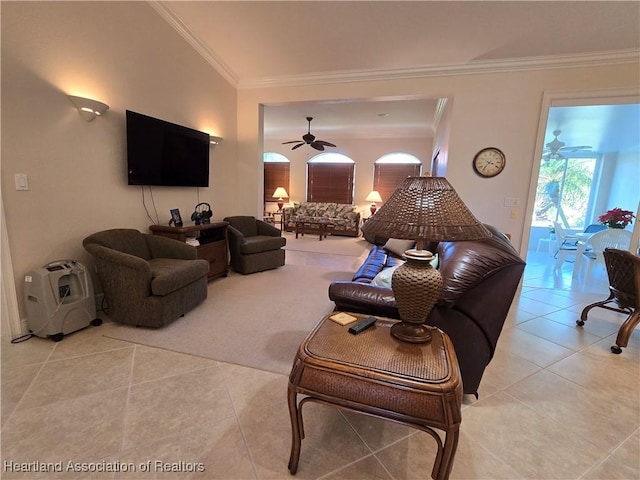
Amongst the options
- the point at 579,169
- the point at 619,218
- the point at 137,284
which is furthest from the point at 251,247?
the point at 579,169

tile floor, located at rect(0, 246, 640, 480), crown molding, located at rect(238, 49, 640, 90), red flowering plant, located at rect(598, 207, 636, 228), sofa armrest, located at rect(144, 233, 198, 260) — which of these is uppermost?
crown molding, located at rect(238, 49, 640, 90)

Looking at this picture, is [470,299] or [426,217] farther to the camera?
[470,299]

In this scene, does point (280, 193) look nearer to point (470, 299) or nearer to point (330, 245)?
point (330, 245)

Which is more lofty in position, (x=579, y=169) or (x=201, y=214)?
(x=579, y=169)

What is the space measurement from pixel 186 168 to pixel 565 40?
14.6 feet

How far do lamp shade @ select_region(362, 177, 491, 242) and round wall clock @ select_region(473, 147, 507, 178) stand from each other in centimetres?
299

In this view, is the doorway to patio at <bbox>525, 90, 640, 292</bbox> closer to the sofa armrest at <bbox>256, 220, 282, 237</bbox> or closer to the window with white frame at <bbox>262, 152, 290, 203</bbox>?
the sofa armrest at <bbox>256, 220, 282, 237</bbox>

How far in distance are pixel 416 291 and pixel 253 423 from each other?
1.10 metres

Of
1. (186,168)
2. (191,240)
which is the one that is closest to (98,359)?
(191,240)

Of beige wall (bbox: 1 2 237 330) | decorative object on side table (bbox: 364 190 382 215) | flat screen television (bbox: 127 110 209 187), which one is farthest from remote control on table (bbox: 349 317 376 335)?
decorative object on side table (bbox: 364 190 382 215)

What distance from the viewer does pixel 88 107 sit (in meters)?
2.44

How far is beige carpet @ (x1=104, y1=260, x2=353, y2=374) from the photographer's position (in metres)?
2.12

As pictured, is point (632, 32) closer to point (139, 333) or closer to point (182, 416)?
point (182, 416)

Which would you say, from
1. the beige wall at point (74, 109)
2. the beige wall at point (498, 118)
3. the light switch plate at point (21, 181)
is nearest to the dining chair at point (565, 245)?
the beige wall at point (498, 118)
